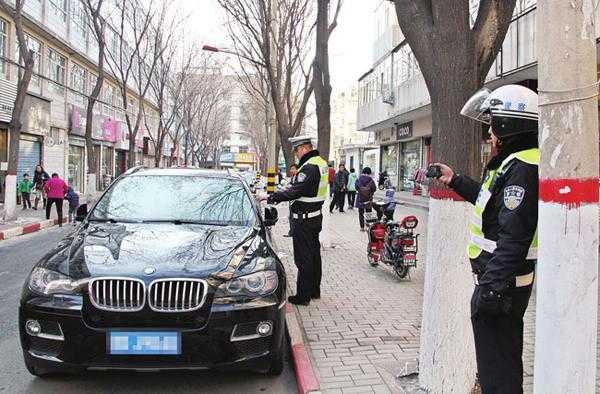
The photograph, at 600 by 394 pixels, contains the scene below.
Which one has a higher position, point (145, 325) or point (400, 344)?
point (145, 325)

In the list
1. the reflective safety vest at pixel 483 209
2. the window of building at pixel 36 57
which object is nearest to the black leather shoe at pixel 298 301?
the reflective safety vest at pixel 483 209

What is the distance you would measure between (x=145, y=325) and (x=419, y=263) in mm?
6397

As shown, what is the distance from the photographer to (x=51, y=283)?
13.1ft

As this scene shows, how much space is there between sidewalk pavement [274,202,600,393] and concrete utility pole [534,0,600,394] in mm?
1928

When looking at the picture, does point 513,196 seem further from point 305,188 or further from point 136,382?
point 305,188

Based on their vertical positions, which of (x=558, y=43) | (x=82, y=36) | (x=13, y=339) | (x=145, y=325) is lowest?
(x=13, y=339)

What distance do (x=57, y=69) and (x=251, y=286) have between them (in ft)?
87.5

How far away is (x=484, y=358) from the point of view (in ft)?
9.16

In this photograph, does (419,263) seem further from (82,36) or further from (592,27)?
(82,36)

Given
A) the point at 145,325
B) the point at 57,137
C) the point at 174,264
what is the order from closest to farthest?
the point at 145,325 → the point at 174,264 → the point at 57,137

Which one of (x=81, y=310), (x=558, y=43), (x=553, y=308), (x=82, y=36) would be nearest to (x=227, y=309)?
(x=81, y=310)

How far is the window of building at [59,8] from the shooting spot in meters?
25.4

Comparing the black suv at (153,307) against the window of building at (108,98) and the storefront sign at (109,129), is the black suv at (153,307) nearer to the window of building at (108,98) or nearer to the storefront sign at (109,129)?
the storefront sign at (109,129)

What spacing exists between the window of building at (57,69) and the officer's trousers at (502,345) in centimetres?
2691
